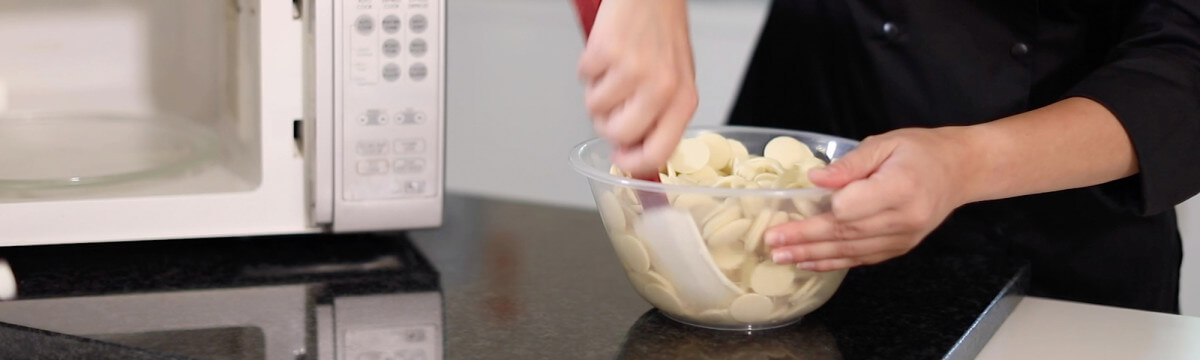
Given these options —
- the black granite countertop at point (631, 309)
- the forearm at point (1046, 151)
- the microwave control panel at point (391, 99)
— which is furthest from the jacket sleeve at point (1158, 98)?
the microwave control panel at point (391, 99)

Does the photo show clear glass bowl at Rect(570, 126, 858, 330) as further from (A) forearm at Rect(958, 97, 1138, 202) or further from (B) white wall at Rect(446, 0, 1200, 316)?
(B) white wall at Rect(446, 0, 1200, 316)

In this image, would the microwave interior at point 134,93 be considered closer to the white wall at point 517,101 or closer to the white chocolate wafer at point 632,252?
the white chocolate wafer at point 632,252

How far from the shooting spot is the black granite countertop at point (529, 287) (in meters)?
0.76

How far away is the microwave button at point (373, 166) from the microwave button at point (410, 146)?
0.01 metres

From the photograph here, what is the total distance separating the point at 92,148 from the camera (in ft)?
3.26

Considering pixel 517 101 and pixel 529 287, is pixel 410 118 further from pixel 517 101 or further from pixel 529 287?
pixel 517 101

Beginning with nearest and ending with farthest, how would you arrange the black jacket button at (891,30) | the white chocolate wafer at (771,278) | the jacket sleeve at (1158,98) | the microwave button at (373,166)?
the white chocolate wafer at (771,278), the jacket sleeve at (1158,98), the microwave button at (373,166), the black jacket button at (891,30)

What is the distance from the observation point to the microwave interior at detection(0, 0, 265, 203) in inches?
37.8

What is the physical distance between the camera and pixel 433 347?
2.49 ft

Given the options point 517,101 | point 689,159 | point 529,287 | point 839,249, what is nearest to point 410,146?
point 529,287

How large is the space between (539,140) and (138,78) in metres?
1.37

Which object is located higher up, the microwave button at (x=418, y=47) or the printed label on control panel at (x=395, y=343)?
the microwave button at (x=418, y=47)

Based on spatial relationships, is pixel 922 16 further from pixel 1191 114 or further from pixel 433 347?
pixel 433 347

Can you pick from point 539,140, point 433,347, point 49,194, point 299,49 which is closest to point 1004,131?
point 433,347
